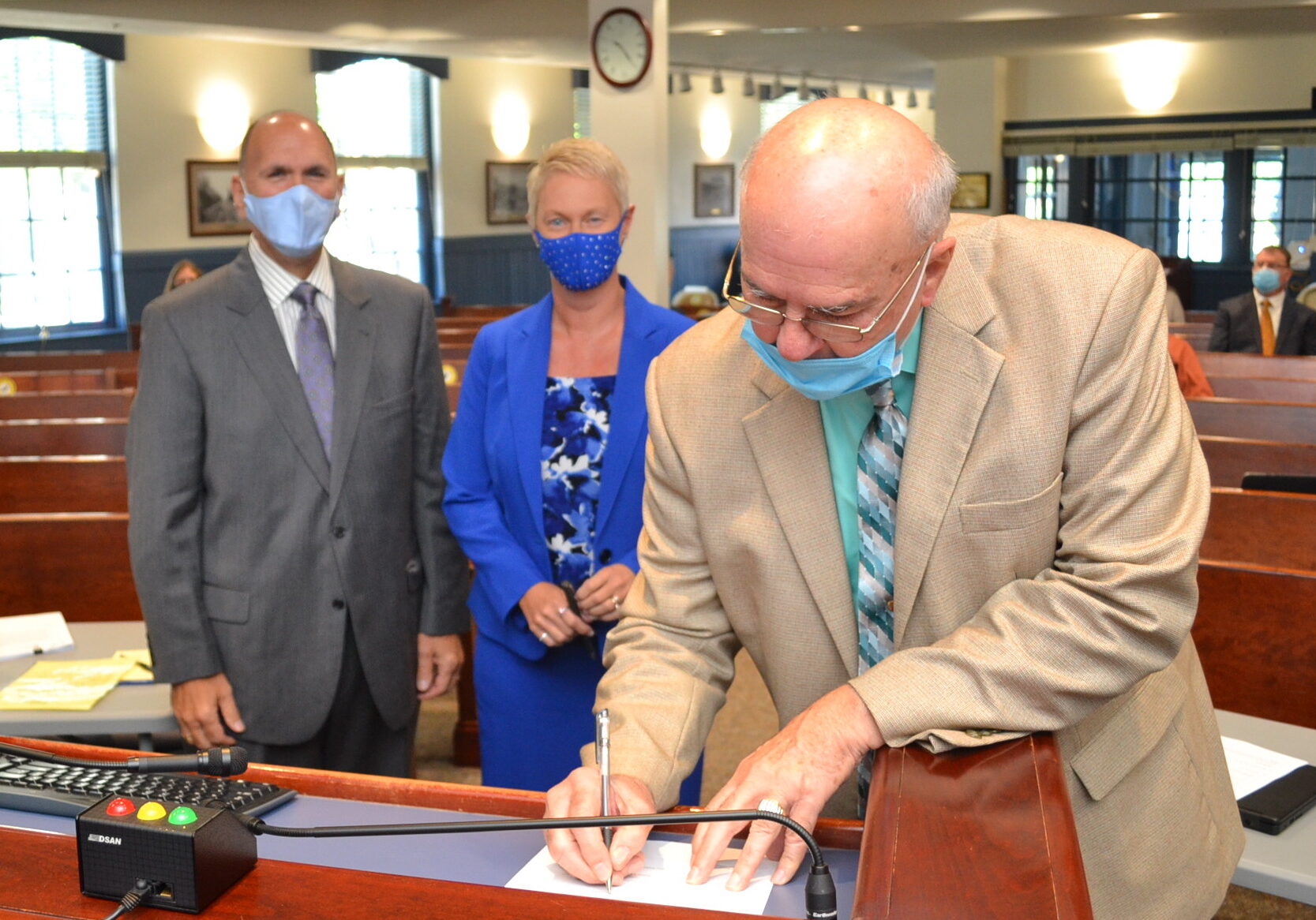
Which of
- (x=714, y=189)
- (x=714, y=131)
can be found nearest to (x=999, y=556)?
(x=714, y=189)

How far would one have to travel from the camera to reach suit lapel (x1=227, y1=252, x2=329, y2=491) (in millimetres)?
2424

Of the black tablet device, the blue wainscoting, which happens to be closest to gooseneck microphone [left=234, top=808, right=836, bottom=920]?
the black tablet device

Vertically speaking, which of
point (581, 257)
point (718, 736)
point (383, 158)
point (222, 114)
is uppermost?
point (222, 114)

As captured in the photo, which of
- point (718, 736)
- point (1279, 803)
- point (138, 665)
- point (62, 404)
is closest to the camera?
point (1279, 803)

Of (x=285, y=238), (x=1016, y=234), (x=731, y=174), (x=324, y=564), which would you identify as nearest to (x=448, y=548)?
(x=324, y=564)

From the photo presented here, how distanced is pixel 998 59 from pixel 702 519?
1355cm

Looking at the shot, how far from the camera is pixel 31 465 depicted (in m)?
3.93

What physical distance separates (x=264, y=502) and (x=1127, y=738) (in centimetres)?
160

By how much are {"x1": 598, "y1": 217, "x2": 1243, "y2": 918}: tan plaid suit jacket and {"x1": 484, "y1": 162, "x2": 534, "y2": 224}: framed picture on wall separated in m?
13.9

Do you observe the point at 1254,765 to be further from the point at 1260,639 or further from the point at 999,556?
the point at 999,556

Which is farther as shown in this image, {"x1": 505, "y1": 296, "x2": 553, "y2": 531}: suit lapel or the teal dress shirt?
{"x1": 505, "y1": 296, "x2": 553, "y2": 531}: suit lapel

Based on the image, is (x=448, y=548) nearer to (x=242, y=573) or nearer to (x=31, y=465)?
(x=242, y=573)

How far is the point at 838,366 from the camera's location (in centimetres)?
Result: 132

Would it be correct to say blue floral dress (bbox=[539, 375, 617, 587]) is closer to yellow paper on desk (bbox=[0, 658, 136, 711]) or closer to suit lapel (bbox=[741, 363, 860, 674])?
yellow paper on desk (bbox=[0, 658, 136, 711])
